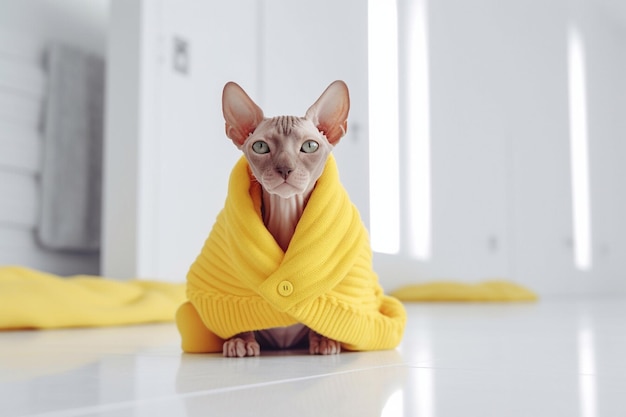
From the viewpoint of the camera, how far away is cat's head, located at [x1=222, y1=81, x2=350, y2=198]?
1.09 metres

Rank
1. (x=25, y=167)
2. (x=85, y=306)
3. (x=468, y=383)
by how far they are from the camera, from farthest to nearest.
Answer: (x=25, y=167) → (x=85, y=306) → (x=468, y=383)

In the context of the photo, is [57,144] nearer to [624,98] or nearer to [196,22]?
[196,22]

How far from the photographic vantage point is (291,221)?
3.86 ft

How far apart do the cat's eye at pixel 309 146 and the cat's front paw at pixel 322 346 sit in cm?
35

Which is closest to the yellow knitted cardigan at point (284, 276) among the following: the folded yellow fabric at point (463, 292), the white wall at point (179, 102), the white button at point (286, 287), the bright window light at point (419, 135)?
the white button at point (286, 287)

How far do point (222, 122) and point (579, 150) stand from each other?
4462 millimetres

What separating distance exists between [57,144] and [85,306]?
1578 mm

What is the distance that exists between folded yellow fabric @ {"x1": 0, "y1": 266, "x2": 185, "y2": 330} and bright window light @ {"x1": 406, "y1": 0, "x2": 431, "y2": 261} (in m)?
2.40

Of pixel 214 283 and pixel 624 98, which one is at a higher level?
pixel 624 98

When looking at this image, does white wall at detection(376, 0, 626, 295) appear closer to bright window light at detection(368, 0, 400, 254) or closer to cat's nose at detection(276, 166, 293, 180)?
bright window light at detection(368, 0, 400, 254)

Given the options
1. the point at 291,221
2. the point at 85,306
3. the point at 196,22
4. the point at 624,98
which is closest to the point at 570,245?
the point at 624,98

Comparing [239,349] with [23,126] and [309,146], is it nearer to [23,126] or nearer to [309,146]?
[309,146]

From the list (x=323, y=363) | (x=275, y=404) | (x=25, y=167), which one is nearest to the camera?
(x=275, y=404)

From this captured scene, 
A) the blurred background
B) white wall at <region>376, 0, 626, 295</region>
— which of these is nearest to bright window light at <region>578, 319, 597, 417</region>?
the blurred background
